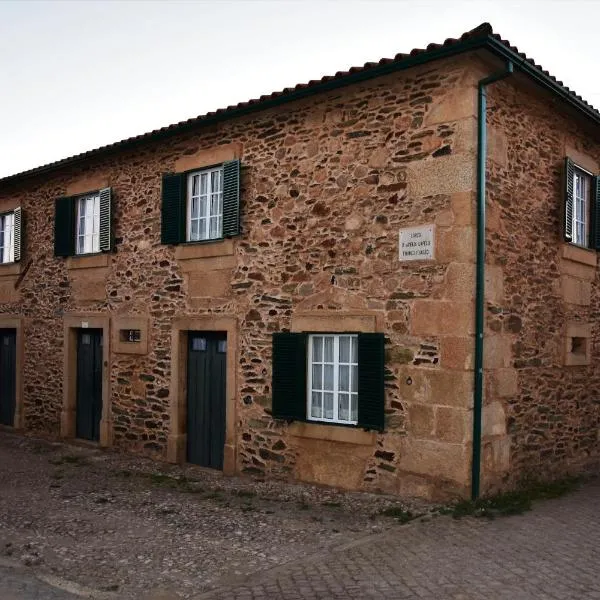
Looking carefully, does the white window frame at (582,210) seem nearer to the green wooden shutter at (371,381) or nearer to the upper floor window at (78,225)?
the green wooden shutter at (371,381)

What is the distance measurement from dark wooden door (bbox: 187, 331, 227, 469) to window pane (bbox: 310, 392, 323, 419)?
1.69 meters

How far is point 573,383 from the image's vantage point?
30.1 ft

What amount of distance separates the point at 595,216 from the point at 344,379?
443 centimetres

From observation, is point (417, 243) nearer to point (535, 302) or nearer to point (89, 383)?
point (535, 302)

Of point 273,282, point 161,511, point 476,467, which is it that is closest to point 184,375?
point 273,282

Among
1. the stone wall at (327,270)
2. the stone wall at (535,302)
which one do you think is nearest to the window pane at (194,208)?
the stone wall at (327,270)

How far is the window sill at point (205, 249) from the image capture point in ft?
30.7

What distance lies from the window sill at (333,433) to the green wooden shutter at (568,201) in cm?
378

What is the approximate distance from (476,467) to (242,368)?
345 centimetres

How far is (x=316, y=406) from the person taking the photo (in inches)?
332

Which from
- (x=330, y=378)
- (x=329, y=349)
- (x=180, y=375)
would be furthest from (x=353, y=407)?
(x=180, y=375)

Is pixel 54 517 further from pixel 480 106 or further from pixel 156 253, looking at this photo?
pixel 480 106

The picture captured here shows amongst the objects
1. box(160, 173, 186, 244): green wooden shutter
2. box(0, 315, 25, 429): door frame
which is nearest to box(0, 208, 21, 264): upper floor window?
box(0, 315, 25, 429): door frame

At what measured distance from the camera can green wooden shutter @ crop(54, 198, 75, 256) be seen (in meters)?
12.0
